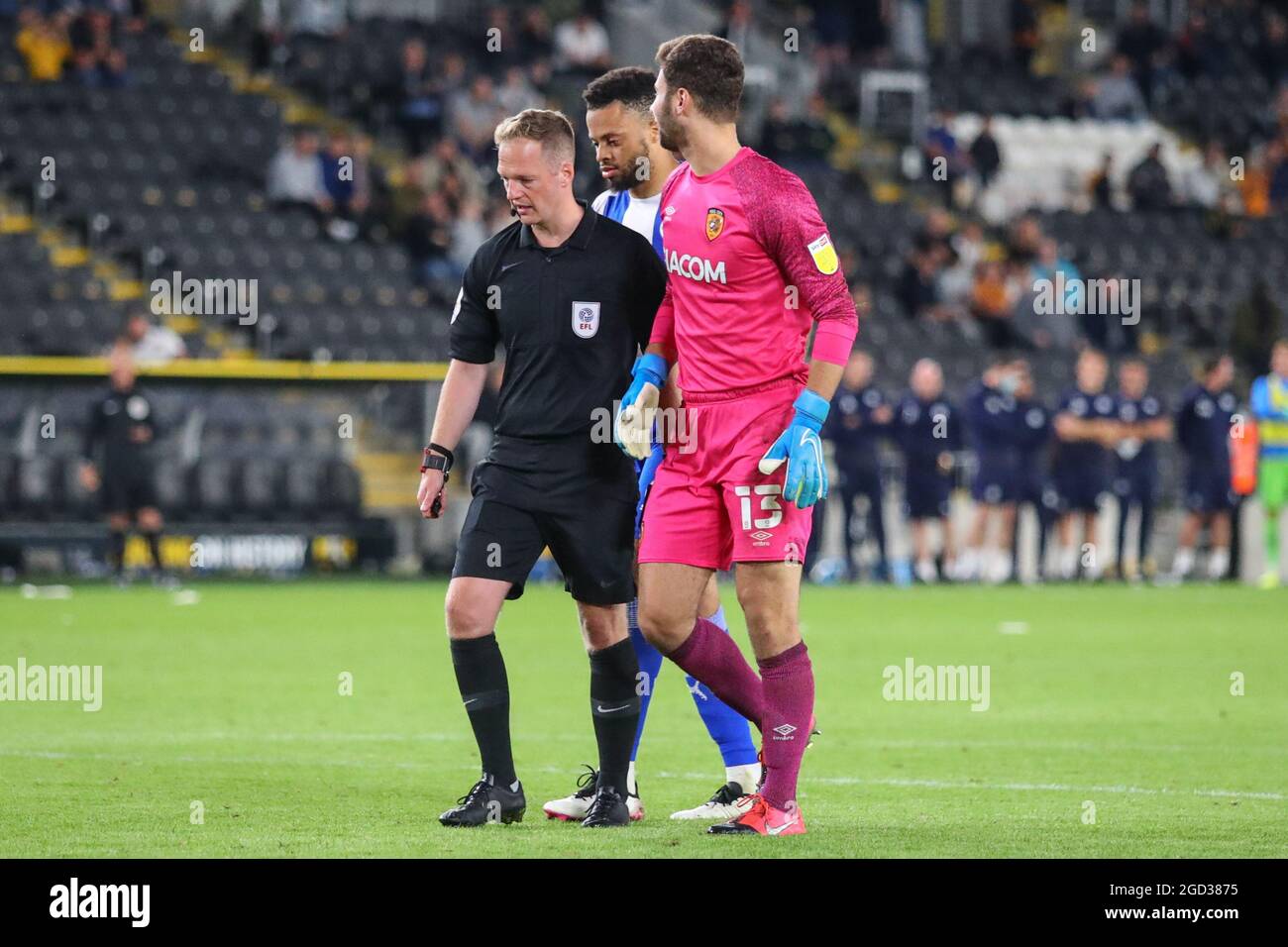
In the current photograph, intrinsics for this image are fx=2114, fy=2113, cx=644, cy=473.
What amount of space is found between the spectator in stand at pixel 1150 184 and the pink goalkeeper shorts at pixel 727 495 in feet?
84.2

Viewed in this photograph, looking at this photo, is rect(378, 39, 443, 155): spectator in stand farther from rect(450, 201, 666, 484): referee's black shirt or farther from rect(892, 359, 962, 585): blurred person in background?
rect(450, 201, 666, 484): referee's black shirt

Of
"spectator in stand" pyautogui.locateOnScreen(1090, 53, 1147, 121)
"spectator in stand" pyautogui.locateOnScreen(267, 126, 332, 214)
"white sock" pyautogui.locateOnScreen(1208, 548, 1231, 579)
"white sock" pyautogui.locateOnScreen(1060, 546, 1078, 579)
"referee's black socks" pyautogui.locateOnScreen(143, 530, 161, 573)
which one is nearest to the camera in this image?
"referee's black socks" pyautogui.locateOnScreen(143, 530, 161, 573)

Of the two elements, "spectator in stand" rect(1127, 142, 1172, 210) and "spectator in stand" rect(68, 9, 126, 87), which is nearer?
"spectator in stand" rect(68, 9, 126, 87)

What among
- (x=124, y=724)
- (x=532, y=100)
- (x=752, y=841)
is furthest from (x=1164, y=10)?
(x=752, y=841)

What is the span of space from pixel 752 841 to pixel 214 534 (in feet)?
53.4

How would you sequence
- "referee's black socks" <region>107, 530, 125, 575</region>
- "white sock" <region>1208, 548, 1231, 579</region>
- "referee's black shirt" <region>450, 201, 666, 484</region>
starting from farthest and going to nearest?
"white sock" <region>1208, 548, 1231, 579</region> → "referee's black socks" <region>107, 530, 125, 575</region> → "referee's black shirt" <region>450, 201, 666, 484</region>

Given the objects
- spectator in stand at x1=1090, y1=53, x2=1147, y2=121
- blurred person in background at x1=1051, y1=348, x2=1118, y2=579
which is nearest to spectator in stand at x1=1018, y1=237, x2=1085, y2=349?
blurred person in background at x1=1051, y1=348, x2=1118, y2=579

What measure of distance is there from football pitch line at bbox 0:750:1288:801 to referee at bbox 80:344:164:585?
1139 cm

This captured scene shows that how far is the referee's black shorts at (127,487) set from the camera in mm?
20031

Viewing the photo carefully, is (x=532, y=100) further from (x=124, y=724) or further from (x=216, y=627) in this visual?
(x=124, y=724)

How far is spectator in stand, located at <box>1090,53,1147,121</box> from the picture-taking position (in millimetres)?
33250

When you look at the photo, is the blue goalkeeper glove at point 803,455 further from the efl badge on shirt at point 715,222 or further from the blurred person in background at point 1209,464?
the blurred person in background at point 1209,464

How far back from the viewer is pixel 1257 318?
1084 inches

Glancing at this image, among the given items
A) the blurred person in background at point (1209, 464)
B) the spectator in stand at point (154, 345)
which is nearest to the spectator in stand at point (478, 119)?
the spectator in stand at point (154, 345)
